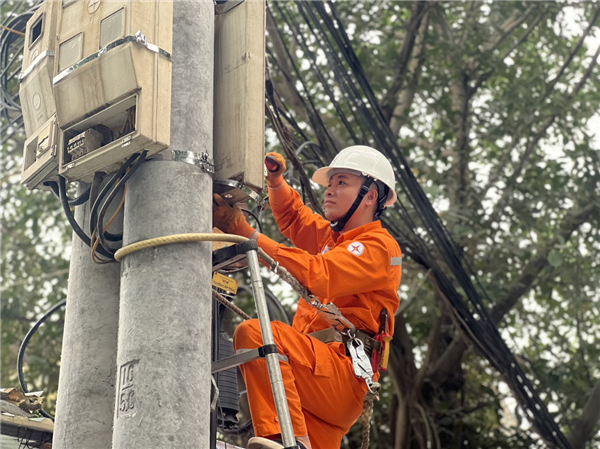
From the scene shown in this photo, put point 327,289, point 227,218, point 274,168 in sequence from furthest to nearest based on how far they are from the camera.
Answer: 1. point 274,168
2. point 327,289
3. point 227,218

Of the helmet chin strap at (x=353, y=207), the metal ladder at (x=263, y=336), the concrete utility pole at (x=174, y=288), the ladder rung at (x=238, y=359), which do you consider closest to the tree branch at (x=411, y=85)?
the helmet chin strap at (x=353, y=207)

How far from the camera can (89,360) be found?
2621mm

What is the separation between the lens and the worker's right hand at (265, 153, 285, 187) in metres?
3.91

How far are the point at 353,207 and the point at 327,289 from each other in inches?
38.1

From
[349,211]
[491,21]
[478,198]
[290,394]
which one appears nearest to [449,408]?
[478,198]

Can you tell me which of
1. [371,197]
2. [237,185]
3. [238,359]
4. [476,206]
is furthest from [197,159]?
[476,206]

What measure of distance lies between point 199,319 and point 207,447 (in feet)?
1.17

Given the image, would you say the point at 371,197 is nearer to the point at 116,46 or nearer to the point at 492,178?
the point at 116,46

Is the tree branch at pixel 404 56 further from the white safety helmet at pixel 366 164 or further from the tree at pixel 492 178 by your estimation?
the white safety helmet at pixel 366 164

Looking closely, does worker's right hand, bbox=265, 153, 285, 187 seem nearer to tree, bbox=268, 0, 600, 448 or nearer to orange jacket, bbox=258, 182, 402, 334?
orange jacket, bbox=258, 182, 402, 334

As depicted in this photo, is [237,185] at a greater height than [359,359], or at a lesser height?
greater

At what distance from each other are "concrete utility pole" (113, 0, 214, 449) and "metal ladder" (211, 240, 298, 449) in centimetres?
19

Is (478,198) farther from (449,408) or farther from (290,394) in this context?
(290,394)

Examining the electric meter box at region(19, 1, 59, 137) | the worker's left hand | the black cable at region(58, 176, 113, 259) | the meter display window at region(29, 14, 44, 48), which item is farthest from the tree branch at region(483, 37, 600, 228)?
the black cable at region(58, 176, 113, 259)
